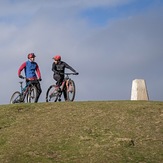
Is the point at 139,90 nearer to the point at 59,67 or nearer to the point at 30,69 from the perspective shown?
the point at 59,67

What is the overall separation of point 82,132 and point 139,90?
6.56 meters

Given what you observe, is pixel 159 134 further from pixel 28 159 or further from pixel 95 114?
pixel 28 159

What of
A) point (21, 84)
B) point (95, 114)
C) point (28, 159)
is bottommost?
point (28, 159)

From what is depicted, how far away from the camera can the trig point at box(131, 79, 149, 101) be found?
69.5 ft

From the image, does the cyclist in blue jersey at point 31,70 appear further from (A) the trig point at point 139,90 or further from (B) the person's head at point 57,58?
(A) the trig point at point 139,90

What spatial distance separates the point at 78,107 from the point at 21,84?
4.31 meters

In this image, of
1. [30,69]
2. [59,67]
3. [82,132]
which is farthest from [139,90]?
[82,132]

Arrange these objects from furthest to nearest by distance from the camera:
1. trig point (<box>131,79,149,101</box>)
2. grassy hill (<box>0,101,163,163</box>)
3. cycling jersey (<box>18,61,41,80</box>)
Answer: trig point (<box>131,79,149,101</box>)
cycling jersey (<box>18,61,41,80</box>)
grassy hill (<box>0,101,163,163</box>)

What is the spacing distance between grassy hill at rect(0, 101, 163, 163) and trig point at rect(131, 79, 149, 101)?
3.12 metres

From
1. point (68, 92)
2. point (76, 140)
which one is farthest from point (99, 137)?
point (68, 92)

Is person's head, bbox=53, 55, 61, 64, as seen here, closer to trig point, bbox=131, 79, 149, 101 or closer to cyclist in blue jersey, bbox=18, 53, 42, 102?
cyclist in blue jersey, bbox=18, 53, 42, 102

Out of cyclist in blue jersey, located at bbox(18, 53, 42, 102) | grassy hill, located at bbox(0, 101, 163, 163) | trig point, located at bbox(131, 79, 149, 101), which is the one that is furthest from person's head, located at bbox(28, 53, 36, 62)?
trig point, located at bbox(131, 79, 149, 101)

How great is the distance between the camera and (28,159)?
1355 cm

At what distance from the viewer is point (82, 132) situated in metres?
15.2
